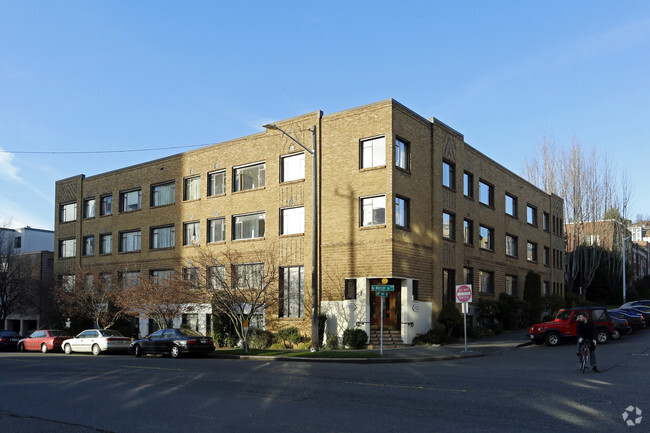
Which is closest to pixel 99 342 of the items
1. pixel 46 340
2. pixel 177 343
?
pixel 46 340

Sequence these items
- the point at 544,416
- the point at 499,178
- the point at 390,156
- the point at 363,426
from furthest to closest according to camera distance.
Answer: the point at 499,178
the point at 390,156
the point at 544,416
the point at 363,426

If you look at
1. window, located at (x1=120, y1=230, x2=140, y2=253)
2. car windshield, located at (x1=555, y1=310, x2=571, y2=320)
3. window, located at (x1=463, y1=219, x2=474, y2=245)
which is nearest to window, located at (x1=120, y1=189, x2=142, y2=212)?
window, located at (x1=120, y1=230, x2=140, y2=253)

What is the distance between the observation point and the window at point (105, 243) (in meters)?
44.2

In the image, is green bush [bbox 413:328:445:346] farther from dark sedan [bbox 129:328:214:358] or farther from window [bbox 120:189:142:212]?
window [bbox 120:189:142:212]

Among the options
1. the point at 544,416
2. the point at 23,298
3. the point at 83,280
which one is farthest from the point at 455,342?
the point at 23,298

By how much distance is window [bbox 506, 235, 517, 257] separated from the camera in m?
42.3

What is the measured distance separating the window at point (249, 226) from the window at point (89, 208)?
15.9m

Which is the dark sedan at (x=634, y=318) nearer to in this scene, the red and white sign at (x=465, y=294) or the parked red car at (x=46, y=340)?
the red and white sign at (x=465, y=294)

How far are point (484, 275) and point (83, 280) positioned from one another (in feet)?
85.7

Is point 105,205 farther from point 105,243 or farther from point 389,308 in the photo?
point 389,308

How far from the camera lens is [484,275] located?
3844 centimetres

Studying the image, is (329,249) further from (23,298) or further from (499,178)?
(23,298)

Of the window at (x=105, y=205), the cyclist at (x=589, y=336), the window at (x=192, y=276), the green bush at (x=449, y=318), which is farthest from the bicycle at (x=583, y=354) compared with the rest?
the window at (x=105, y=205)

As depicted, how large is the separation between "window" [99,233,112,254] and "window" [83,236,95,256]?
1.02 metres
